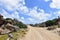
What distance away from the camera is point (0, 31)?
44.7m

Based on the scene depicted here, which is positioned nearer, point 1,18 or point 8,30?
point 8,30

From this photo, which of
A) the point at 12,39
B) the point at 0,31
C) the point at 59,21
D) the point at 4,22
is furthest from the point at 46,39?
the point at 59,21

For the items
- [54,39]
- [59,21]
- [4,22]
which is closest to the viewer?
[54,39]

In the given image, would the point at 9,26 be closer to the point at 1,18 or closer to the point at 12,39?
the point at 1,18

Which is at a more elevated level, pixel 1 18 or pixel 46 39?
pixel 1 18

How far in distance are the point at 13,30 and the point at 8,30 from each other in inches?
53.1

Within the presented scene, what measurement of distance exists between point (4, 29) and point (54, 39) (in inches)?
872

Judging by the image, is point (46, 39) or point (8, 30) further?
point (8, 30)

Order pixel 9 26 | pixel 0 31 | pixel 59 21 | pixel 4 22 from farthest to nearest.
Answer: pixel 59 21 < pixel 4 22 < pixel 9 26 < pixel 0 31

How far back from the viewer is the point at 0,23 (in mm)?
56500

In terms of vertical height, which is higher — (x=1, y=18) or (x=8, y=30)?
(x=1, y=18)

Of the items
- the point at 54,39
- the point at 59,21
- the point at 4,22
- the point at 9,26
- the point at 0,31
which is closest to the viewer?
the point at 54,39

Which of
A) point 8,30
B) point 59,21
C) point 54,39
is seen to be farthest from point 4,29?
point 59,21

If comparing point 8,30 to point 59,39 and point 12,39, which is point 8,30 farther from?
point 59,39
